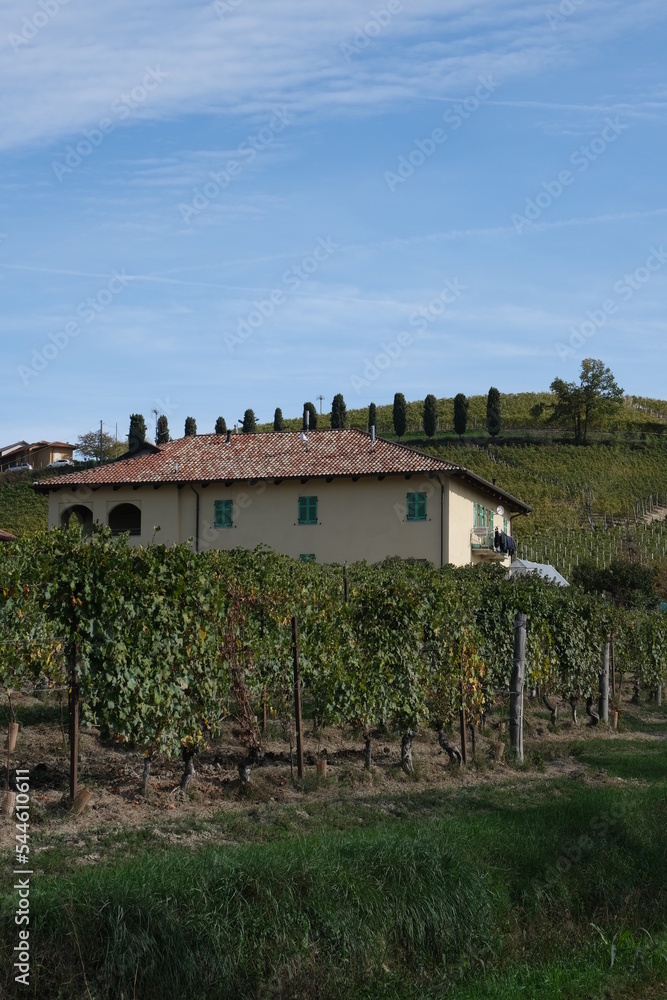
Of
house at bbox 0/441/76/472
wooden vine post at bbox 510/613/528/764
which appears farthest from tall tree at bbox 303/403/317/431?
wooden vine post at bbox 510/613/528/764

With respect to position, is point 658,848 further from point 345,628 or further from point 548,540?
point 548,540

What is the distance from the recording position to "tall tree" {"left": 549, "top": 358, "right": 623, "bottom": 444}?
231ft

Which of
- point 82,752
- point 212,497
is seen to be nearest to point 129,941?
point 82,752

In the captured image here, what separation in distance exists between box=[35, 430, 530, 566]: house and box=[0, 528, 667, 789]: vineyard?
17591 mm

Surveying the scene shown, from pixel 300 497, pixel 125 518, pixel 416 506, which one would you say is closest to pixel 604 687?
pixel 416 506

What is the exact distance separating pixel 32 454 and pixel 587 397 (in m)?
39.2

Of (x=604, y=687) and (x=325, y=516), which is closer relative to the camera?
(x=604, y=687)

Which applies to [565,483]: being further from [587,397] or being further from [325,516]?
[325,516]

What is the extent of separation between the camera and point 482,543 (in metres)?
37.7

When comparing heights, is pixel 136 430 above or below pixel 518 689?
above

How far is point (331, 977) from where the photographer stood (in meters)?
6.68

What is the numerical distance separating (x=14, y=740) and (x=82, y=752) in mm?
1234

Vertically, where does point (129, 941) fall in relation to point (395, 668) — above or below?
below

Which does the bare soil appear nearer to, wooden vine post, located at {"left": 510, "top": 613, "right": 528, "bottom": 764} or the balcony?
wooden vine post, located at {"left": 510, "top": 613, "right": 528, "bottom": 764}
